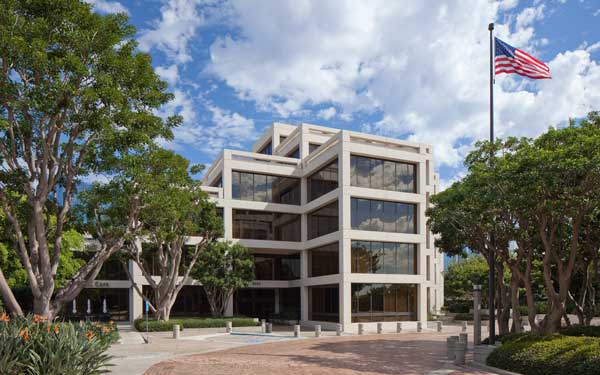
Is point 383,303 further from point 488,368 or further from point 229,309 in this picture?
point 488,368

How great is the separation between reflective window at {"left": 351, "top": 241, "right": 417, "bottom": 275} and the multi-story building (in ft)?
0.25

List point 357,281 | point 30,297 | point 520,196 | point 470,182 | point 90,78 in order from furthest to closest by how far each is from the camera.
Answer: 1. point 30,297
2. point 357,281
3. point 470,182
4. point 520,196
5. point 90,78

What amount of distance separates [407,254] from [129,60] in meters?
28.9

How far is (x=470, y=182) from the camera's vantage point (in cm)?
2075

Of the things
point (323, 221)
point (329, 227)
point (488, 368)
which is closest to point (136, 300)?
point (323, 221)

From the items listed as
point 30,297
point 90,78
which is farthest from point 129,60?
point 30,297

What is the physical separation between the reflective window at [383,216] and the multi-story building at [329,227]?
78 millimetres

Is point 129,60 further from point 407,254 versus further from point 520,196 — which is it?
point 407,254

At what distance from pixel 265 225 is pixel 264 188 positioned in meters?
3.31

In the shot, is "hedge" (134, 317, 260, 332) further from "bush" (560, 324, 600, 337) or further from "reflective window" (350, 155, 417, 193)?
"bush" (560, 324, 600, 337)

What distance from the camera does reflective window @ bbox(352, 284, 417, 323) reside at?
38750 millimetres

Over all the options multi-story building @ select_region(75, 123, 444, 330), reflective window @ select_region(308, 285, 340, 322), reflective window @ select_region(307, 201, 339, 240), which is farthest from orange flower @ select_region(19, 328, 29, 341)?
reflective window @ select_region(307, 201, 339, 240)

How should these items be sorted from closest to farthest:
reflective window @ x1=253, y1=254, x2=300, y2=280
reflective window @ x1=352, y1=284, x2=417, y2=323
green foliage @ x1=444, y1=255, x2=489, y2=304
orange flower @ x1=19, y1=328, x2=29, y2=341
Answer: orange flower @ x1=19, y1=328, x2=29, y2=341 < reflective window @ x1=352, y1=284, x2=417, y2=323 < reflective window @ x1=253, y1=254, x2=300, y2=280 < green foliage @ x1=444, y1=255, x2=489, y2=304

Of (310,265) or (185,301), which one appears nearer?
(310,265)
